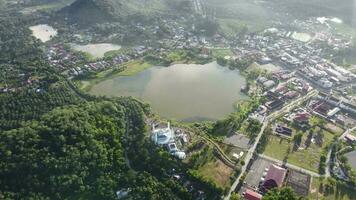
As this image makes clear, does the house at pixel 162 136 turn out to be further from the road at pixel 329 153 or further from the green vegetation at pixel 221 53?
the green vegetation at pixel 221 53

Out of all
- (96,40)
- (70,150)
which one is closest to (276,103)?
(70,150)

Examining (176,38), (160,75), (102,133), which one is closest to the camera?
(102,133)

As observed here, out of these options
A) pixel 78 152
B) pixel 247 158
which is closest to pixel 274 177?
pixel 247 158

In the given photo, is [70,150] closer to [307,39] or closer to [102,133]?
[102,133]

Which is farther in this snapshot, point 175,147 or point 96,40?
point 96,40

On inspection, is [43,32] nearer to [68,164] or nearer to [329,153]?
[68,164]

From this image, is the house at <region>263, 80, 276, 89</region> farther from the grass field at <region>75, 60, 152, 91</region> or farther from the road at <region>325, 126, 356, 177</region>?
the grass field at <region>75, 60, 152, 91</region>

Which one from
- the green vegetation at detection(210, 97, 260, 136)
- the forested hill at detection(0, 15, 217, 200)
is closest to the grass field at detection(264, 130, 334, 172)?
the green vegetation at detection(210, 97, 260, 136)

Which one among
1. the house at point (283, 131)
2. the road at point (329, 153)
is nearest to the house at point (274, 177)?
the road at point (329, 153)
